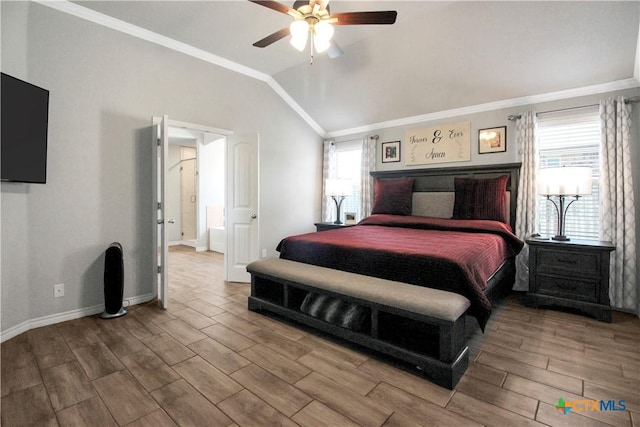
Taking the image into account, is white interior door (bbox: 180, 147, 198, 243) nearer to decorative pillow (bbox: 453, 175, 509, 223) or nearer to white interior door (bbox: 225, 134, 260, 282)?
white interior door (bbox: 225, 134, 260, 282)

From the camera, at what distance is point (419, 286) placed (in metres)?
2.11

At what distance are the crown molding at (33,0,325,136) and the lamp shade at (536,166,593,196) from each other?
3.59 metres

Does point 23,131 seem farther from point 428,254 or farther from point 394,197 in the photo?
point 394,197

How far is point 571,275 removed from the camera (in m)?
2.85

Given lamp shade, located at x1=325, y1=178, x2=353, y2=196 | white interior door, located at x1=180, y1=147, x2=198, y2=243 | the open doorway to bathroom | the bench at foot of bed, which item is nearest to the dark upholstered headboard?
lamp shade, located at x1=325, y1=178, x2=353, y2=196

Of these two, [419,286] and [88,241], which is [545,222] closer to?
[419,286]

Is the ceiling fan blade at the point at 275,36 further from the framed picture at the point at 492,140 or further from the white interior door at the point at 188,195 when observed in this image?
the white interior door at the point at 188,195

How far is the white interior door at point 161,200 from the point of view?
2941mm

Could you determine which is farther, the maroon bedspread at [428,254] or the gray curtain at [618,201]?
the gray curtain at [618,201]

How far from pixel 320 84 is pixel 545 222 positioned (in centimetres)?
342

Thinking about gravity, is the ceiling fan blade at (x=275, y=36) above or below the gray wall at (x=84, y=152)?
above

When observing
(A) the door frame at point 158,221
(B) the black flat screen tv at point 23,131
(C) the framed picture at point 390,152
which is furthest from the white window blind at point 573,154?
(B) the black flat screen tv at point 23,131

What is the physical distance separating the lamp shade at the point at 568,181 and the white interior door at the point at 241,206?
11.0 ft

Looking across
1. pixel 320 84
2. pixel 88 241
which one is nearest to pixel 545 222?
pixel 320 84
